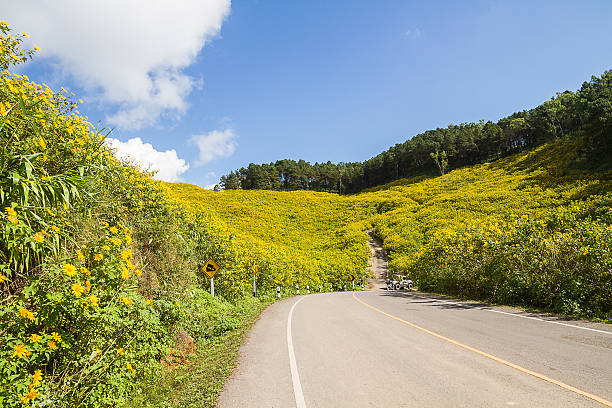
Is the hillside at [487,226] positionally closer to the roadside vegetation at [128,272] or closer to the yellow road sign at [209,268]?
the roadside vegetation at [128,272]

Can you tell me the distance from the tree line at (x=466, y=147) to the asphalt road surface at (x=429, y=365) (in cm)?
4683

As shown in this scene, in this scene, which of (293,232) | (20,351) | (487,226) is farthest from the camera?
(293,232)

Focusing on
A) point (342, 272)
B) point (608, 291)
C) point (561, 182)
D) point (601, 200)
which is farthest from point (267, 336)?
point (561, 182)

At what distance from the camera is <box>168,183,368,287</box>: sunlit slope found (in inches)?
821

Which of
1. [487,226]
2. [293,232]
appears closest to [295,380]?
[487,226]

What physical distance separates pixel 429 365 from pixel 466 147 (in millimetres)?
85042

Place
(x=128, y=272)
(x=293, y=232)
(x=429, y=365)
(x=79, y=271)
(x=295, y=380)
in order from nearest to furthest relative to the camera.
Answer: (x=79, y=271) < (x=128, y=272) < (x=295, y=380) < (x=429, y=365) < (x=293, y=232)

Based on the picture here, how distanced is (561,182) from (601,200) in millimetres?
14345

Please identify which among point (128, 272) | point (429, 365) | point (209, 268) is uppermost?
point (128, 272)

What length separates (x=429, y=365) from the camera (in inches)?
213

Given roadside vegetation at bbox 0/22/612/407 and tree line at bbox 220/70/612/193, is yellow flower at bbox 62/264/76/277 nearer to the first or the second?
roadside vegetation at bbox 0/22/612/407

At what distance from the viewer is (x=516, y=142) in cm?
7906

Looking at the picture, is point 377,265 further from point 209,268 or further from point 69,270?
point 69,270

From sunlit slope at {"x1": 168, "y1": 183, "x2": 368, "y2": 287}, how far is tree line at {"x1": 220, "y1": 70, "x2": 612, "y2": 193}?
1253 inches
